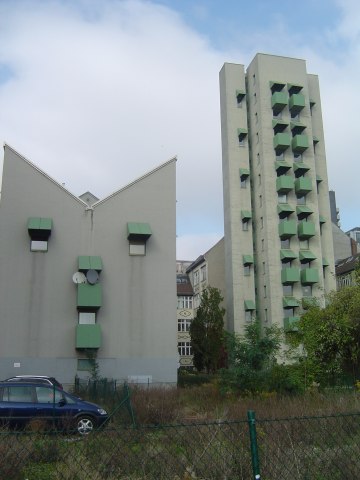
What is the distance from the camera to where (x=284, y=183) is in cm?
4953

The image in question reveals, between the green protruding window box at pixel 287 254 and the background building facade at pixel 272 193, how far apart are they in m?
0.09

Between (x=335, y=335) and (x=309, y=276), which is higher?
(x=309, y=276)

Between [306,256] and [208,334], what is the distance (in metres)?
11.7

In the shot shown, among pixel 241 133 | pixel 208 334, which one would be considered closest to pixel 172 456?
pixel 208 334

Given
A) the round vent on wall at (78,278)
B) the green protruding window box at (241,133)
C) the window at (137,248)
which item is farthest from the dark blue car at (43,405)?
the green protruding window box at (241,133)

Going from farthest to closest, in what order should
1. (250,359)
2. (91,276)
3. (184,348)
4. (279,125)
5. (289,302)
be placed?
1. (184,348)
2. (279,125)
3. (289,302)
4. (91,276)
5. (250,359)

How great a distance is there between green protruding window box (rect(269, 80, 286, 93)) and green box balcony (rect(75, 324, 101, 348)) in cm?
3135

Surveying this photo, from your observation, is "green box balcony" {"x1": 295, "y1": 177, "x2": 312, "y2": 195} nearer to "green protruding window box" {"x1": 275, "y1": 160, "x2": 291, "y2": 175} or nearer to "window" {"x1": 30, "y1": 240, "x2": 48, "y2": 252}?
"green protruding window box" {"x1": 275, "y1": 160, "x2": 291, "y2": 175}

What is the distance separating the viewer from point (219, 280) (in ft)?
189

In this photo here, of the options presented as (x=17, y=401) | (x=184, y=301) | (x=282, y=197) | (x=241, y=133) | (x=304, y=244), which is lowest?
(x=17, y=401)

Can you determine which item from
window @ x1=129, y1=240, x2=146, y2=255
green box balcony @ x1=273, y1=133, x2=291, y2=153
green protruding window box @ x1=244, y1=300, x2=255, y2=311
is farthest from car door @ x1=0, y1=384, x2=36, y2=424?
green box balcony @ x1=273, y1=133, x2=291, y2=153

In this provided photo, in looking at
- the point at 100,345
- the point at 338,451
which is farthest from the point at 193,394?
the point at 338,451

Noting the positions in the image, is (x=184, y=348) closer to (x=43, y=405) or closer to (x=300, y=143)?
(x=300, y=143)

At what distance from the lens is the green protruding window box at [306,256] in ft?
160
